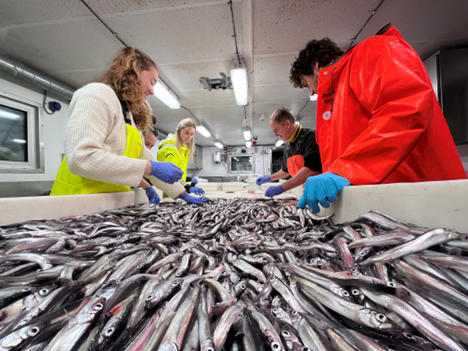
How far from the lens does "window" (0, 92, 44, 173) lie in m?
4.29

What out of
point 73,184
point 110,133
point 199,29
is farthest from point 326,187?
point 199,29

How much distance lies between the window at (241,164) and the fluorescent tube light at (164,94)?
33.3 feet

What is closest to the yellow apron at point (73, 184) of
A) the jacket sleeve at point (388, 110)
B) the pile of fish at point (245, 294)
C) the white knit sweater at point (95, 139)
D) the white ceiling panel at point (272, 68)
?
the white knit sweater at point (95, 139)

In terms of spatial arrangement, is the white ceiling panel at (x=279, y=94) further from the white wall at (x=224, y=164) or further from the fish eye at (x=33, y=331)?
the white wall at (x=224, y=164)

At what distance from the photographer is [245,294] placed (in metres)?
0.70

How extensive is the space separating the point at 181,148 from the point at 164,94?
1.81 meters

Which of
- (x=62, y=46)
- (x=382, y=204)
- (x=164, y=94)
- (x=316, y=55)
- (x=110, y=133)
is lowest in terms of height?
(x=382, y=204)

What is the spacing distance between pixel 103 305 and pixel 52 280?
347mm

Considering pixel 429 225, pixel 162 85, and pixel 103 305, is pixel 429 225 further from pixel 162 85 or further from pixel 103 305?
pixel 162 85

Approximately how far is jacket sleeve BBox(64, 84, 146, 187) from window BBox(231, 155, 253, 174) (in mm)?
14413

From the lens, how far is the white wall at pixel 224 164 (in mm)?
15680

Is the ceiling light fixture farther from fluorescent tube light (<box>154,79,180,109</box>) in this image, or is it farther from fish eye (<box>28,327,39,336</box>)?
fish eye (<box>28,327,39,336</box>)

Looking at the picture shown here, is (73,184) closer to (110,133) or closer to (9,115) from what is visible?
(110,133)

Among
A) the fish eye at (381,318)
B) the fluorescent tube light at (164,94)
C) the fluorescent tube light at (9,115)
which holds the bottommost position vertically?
the fish eye at (381,318)
